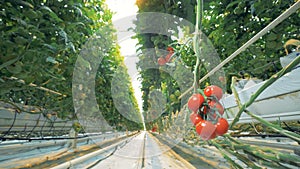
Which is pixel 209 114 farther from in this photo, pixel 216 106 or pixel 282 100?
pixel 282 100

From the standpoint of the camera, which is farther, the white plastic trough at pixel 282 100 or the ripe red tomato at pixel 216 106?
the white plastic trough at pixel 282 100

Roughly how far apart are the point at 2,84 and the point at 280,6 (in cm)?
218

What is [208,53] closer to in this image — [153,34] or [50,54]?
[153,34]

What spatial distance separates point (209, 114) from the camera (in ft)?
2.14

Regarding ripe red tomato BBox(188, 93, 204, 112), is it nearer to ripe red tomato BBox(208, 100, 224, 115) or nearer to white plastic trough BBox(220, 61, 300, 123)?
ripe red tomato BBox(208, 100, 224, 115)

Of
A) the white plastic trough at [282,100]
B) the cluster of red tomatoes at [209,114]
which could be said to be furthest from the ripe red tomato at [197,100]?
the white plastic trough at [282,100]

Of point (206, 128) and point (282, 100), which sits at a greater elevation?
point (282, 100)

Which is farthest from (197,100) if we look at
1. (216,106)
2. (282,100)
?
(282,100)

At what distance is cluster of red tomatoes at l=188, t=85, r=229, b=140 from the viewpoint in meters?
0.62

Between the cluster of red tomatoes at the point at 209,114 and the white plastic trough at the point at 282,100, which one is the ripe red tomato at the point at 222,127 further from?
the white plastic trough at the point at 282,100

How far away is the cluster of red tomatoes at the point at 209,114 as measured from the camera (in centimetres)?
62

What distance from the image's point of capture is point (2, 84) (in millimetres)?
1836

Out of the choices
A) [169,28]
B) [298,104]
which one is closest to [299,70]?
[298,104]

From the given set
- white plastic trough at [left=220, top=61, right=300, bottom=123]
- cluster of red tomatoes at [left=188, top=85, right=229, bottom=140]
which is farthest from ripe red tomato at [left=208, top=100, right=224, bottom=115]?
white plastic trough at [left=220, top=61, right=300, bottom=123]
